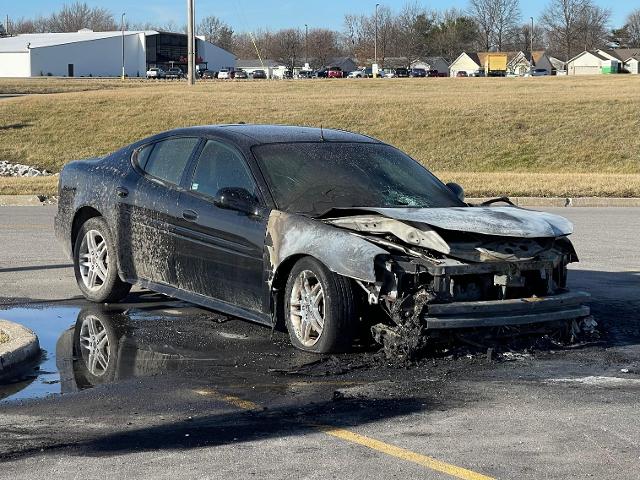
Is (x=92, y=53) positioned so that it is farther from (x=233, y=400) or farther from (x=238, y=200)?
(x=233, y=400)

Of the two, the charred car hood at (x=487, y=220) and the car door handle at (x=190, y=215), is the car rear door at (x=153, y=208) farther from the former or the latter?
the charred car hood at (x=487, y=220)

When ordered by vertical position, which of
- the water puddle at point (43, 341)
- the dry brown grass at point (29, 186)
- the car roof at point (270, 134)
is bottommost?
the water puddle at point (43, 341)

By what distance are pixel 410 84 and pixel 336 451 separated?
62572mm

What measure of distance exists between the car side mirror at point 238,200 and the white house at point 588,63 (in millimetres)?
128033

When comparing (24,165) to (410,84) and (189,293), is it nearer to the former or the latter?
(189,293)

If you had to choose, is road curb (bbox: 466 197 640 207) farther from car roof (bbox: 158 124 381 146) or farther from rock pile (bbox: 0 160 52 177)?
rock pile (bbox: 0 160 52 177)

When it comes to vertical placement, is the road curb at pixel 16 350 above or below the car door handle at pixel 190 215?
below

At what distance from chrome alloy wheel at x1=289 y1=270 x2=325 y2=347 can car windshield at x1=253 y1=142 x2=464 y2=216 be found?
0.54 m

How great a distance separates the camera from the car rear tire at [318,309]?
6586mm

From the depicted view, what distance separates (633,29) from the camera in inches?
6314

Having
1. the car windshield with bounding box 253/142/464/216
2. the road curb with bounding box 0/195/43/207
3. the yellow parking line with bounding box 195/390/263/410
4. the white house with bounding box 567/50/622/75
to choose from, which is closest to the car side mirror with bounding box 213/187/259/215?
the car windshield with bounding box 253/142/464/216

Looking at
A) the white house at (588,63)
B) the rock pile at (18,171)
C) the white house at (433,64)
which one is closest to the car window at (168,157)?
the rock pile at (18,171)

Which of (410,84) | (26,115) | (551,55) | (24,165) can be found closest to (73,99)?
(26,115)

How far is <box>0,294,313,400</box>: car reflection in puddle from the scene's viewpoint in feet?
21.2
